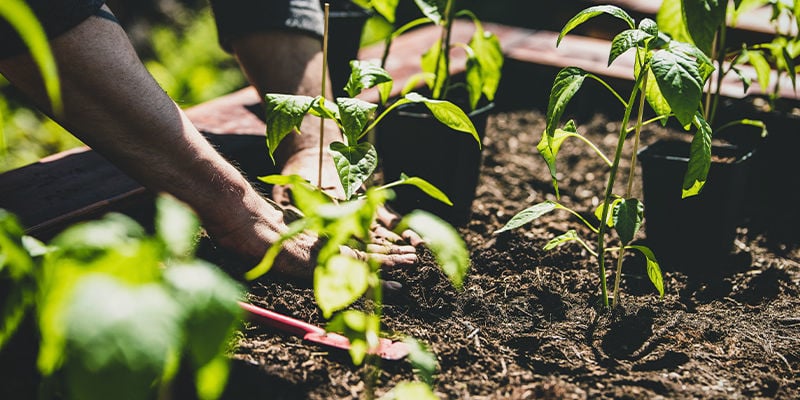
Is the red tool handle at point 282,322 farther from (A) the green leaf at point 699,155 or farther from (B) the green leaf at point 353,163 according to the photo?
(A) the green leaf at point 699,155

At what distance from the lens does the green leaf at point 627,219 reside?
133 centimetres

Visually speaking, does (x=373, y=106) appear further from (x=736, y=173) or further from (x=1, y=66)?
(x=736, y=173)

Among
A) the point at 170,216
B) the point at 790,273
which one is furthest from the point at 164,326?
the point at 790,273

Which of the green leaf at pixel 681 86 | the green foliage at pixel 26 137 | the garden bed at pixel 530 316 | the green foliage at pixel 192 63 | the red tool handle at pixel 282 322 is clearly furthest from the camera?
the green foliage at pixel 192 63

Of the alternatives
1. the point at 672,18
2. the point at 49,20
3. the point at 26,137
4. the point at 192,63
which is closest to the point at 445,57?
the point at 672,18

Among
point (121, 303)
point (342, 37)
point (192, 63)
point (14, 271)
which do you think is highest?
point (342, 37)

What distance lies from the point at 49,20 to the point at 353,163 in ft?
1.96

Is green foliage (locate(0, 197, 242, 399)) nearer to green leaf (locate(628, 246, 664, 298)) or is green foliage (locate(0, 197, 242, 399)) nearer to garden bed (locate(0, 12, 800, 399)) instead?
garden bed (locate(0, 12, 800, 399))

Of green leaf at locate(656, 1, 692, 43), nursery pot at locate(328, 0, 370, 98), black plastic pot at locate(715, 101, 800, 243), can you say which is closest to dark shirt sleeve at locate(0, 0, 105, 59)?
nursery pot at locate(328, 0, 370, 98)

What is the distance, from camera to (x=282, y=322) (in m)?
1.40

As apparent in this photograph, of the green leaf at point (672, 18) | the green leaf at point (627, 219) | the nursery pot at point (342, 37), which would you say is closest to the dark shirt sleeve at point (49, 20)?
the nursery pot at point (342, 37)

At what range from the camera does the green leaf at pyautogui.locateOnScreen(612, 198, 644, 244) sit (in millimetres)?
1331

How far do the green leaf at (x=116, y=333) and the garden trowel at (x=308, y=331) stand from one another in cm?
62

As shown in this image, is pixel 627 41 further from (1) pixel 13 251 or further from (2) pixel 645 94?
(1) pixel 13 251
